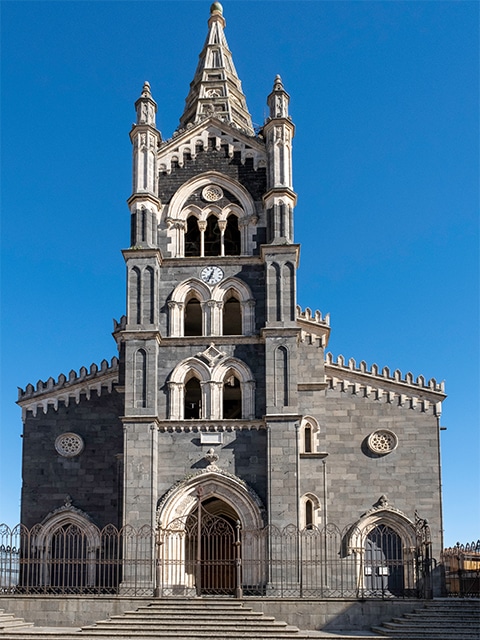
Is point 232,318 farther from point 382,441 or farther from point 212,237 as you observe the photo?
point 382,441

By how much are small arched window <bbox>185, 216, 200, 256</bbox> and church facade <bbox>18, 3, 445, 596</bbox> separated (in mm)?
72

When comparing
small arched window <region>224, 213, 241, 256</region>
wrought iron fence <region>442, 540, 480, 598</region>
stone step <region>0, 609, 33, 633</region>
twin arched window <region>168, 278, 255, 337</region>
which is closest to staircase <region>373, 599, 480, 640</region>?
wrought iron fence <region>442, 540, 480, 598</region>

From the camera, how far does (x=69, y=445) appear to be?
3975cm

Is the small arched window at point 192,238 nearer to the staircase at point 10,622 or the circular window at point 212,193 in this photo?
the circular window at point 212,193

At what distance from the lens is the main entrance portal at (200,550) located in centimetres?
3322

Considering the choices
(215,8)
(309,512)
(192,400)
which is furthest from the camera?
(215,8)

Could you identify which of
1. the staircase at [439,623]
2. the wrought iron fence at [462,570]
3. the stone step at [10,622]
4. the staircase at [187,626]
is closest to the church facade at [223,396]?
the wrought iron fence at [462,570]

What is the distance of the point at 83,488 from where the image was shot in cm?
3900

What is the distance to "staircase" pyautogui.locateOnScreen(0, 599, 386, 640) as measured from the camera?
91.1 feet

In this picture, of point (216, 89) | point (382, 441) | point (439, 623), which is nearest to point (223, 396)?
point (382, 441)

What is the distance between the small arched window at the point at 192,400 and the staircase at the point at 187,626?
927 centimetres

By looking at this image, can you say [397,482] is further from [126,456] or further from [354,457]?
[126,456]

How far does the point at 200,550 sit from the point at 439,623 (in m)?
8.37

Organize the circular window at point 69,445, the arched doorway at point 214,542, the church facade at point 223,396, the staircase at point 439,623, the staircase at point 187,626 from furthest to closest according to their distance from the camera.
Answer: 1. the circular window at point 69,445
2. the church facade at point 223,396
3. the arched doorway at point 214,542
4. the staircase at point 187,626
5. the staircase at point 439,623
